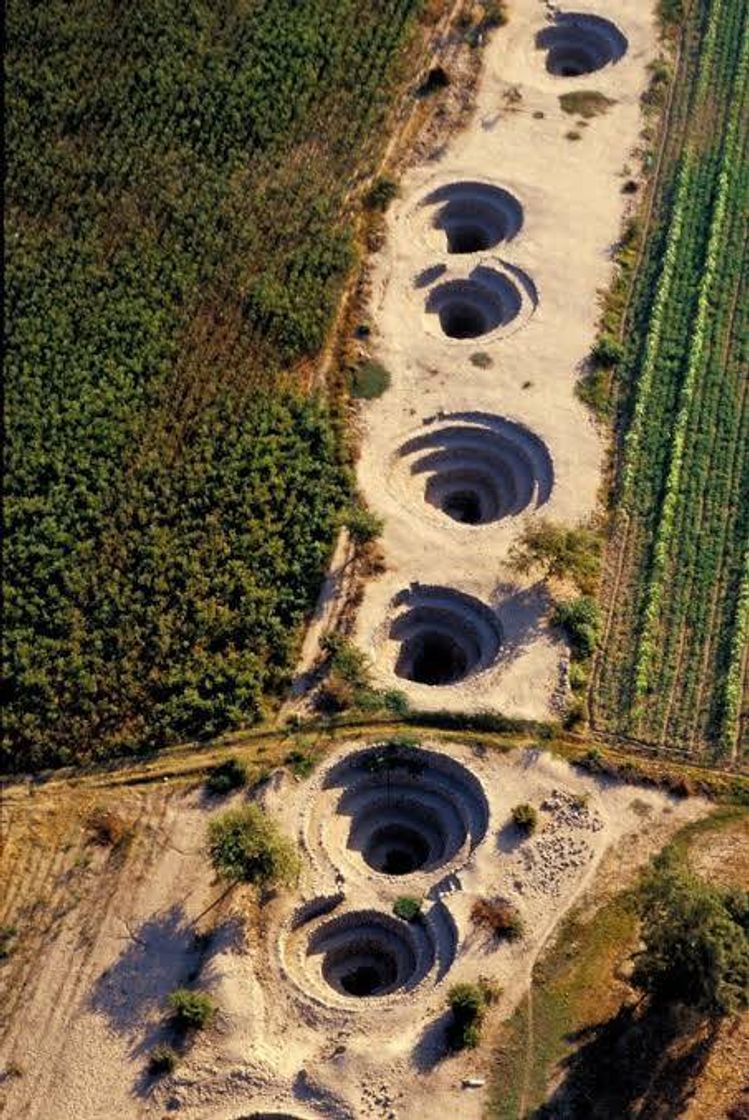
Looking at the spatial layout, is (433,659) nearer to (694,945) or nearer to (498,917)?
(498,917)

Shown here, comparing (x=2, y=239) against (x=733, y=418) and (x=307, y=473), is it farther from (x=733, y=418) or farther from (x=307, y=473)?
(x=733, y=418)

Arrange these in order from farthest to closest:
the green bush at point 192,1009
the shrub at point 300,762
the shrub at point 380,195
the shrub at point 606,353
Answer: the shrub at point 380,195
the shrub at point 606,353
the shrub at point 300,762
the green bush at point 192,1009

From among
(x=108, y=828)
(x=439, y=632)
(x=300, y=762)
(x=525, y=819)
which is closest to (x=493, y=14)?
(x=439, y=632)

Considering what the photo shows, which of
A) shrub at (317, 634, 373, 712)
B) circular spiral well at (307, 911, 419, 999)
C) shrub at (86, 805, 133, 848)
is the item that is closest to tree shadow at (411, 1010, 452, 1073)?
circular spiral well at (307, 911, 419, 999)

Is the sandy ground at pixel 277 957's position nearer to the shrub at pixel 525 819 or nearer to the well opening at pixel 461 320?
the shrub at pixel 525 819

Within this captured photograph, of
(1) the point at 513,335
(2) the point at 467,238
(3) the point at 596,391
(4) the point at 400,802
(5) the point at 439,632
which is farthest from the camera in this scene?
(2) the point at 467,238

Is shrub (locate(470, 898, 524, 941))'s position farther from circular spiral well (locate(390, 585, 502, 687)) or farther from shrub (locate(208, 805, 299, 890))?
circular spiral well (locate(390, 585, 502, 687))

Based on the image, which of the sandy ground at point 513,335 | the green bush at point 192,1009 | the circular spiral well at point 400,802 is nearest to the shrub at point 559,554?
the sandy ground at point 513,335
